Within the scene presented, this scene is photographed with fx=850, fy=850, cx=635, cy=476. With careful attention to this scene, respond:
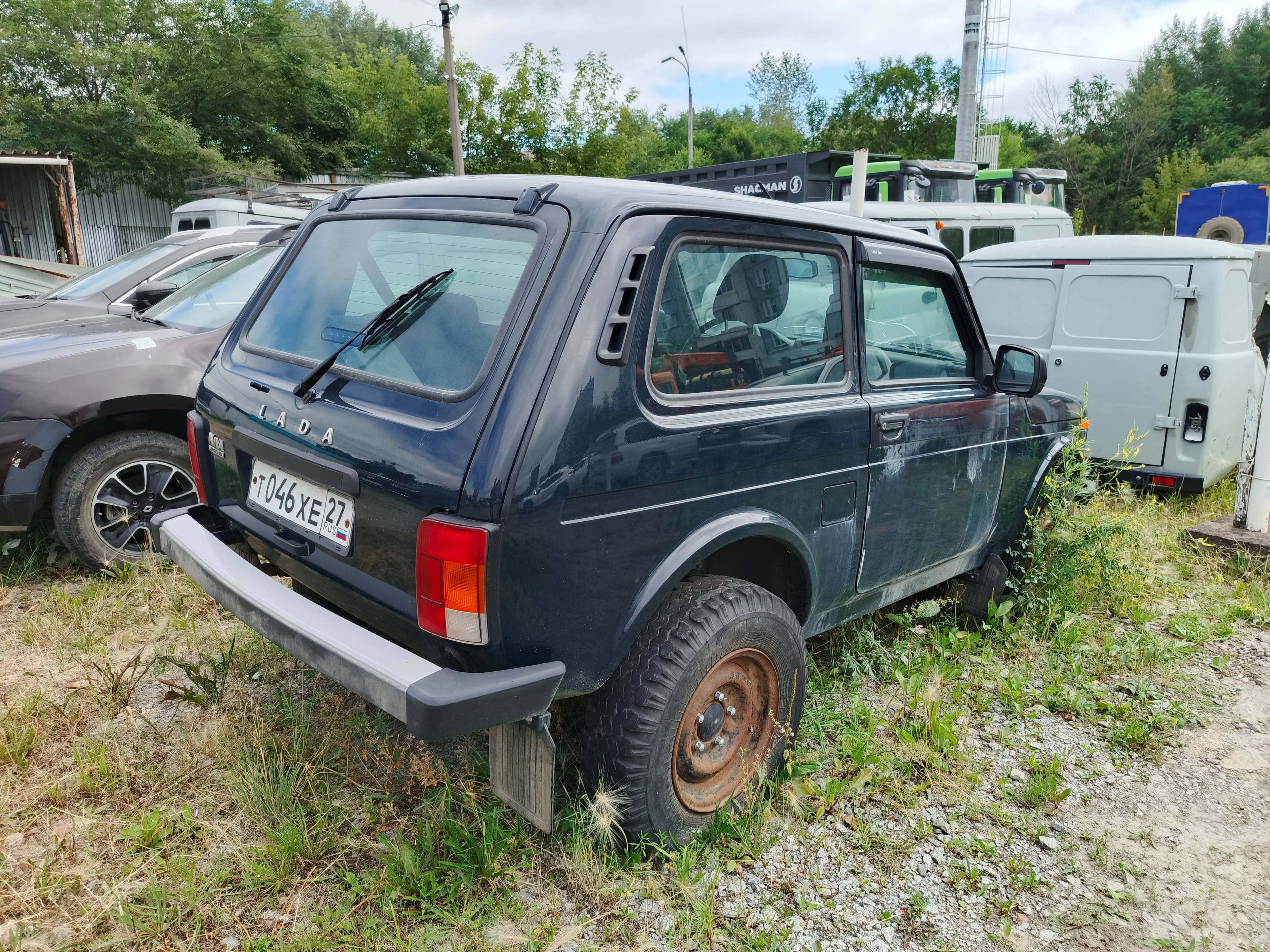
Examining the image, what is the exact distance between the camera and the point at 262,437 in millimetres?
2619

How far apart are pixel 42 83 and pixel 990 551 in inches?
1244

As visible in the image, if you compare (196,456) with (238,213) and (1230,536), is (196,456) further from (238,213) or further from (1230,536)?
(238,213)

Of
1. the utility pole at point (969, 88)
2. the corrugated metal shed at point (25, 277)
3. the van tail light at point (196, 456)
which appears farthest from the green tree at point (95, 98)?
the van tail light at point (196, 456)

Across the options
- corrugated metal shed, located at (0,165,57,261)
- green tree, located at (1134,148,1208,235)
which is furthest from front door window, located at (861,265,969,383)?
green tree, located at (1134,148,1208,235)

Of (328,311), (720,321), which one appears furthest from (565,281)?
(328,311)

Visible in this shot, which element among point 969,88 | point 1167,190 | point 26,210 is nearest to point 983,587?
point 969,88

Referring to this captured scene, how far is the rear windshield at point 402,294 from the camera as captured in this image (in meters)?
2.29

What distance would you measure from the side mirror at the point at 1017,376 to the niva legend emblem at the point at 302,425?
2726 millimetres

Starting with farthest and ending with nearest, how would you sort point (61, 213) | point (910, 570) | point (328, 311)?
1. point (61, 213)
2. point (910, 570)
3. point (328, 311)

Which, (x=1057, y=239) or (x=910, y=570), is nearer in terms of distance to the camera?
(x=910, y=570)

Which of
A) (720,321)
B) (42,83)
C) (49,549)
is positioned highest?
(42,83)

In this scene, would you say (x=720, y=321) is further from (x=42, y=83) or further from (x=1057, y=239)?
(x=42, y=83)

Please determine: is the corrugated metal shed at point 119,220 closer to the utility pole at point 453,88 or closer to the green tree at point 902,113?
the utility pole at point 453,88

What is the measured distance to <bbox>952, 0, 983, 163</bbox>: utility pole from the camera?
15.0 metres
